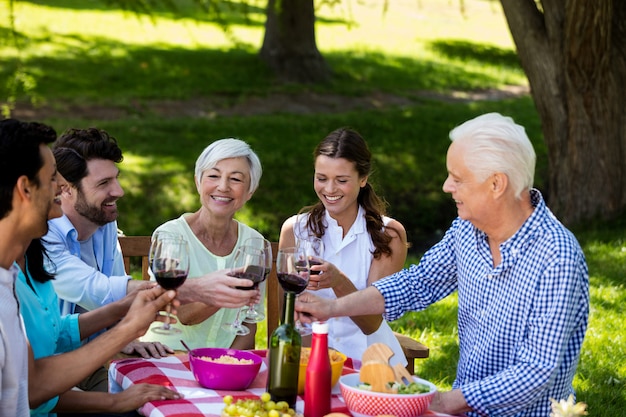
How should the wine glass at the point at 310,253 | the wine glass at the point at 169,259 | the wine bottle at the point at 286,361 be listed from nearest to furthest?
the wine bottle at the point at 286,361 → the wine glass at the point at 169,259 → the wine glass at the point at 310,253

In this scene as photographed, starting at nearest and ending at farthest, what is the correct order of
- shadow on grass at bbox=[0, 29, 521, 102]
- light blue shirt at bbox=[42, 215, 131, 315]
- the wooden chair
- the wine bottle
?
the wine bottle → light blue shirt at bbox=[42, 215, 131, 315] → the wooden chair → shadow on grass at bbox=[0, 29, 521, 102]

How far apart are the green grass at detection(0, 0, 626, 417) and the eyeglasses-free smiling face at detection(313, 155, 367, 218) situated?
58 cm

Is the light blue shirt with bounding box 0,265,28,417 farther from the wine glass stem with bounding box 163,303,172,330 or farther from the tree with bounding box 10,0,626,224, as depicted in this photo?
the tree with bounding box 10,0,626,224

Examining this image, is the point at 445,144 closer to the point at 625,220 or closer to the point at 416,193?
the point at 416,193

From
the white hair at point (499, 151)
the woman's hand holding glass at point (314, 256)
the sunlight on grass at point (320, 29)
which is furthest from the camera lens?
the sunlight on grass at point (320, 29)

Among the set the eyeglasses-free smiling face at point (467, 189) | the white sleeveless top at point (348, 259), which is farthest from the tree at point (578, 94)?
the eyeglasses-free smiling face at point (467, 189)

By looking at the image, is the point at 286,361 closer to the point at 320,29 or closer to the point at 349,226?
the point at 349,226

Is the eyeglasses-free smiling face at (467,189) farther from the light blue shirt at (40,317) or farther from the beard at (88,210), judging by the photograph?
the beard at (88,210)

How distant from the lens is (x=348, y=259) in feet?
15.3

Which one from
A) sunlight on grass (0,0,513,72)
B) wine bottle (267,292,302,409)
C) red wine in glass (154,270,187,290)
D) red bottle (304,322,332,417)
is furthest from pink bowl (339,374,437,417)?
sunlight on grass (0,0,513,72)

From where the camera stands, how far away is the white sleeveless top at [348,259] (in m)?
4.54

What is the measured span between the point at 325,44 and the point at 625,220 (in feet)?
35.4

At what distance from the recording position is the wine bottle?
2.86 meters

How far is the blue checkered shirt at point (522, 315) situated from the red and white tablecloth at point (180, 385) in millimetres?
352
